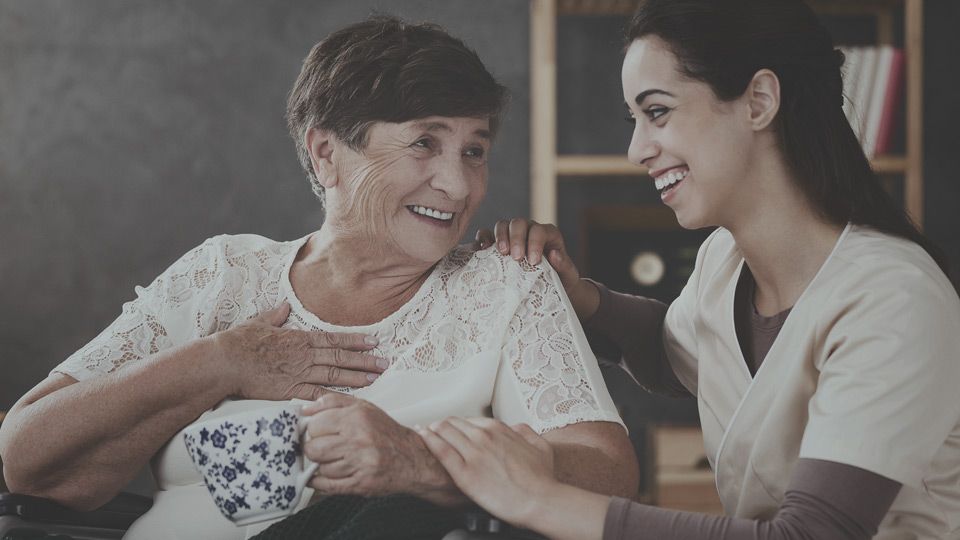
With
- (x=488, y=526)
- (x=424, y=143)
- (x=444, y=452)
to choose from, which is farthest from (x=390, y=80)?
(x=488, y=526)

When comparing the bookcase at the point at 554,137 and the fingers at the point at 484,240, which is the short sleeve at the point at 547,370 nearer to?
the fingers at the point at 484,240

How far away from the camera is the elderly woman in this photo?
1.45m

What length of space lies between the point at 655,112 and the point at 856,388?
19.1 inches

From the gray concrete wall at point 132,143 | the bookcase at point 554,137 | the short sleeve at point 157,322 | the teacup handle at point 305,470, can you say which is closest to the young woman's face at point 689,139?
the teacup handle at point 305,470

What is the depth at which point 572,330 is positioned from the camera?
1.48 metres

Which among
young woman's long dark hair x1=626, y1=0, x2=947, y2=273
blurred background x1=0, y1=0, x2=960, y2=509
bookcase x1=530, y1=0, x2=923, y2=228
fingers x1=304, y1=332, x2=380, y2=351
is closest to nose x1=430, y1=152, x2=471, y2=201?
fingers x1=304, y1=332, x2=380, y2=351

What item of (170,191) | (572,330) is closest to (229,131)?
(170,191)

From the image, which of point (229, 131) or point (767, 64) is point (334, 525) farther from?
point (229, 131)

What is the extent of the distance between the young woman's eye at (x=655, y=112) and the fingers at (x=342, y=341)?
21.2 inches

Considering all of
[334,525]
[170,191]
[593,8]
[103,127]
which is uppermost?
[593,8]

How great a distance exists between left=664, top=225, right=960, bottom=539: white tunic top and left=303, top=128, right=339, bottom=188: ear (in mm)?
653

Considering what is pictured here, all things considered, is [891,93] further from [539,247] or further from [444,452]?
[444,452]

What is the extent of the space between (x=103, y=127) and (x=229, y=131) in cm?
41

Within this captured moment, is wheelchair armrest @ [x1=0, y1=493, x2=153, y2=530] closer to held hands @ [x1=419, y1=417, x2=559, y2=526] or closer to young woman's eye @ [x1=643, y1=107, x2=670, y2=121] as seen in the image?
held hands @ [x1=419, y1=417, x2=559, y2=526]
